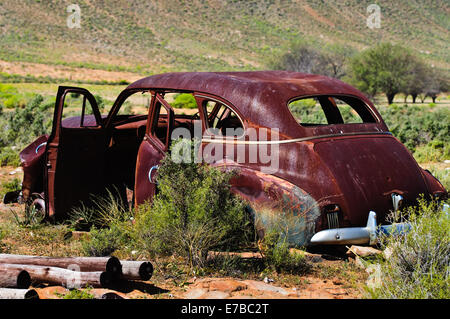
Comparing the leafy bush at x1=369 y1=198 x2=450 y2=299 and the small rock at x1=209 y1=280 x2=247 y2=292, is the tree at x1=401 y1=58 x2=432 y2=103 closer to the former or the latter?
the leafy bush at x1=369 y1=198 x2=450 y2=299

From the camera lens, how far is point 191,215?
15.0 ft

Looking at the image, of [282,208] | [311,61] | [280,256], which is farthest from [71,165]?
[311,61]

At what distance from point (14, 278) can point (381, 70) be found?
145ft

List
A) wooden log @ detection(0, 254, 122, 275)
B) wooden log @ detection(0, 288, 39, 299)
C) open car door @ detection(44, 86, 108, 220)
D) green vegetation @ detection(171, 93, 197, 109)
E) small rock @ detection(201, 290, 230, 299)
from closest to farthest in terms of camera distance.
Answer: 1. wooden log @ detection(0, 288, 39, 299)
2. small rock @ detection(201, 290, 230, 299)
3. wooden log @ detection(0, 254, 122, 275)
4. open car door @ detection(44, 86, 108, 220)
5. green vegetation @ detection(171, 93, 197, 109)

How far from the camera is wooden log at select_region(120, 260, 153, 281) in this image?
3965 mm

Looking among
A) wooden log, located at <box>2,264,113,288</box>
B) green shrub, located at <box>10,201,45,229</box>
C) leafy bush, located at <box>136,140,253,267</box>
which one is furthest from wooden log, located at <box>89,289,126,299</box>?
green shrub, located at <box>10,201,45,229</box>

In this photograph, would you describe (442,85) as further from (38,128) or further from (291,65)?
(38,128)

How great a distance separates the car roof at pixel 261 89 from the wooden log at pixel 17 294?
243 cm

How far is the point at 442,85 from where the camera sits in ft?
178

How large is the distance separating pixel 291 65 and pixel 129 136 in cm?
4805

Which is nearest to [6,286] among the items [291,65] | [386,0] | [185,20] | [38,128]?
[38,128]

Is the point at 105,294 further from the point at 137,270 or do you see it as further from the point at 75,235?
the point at 75,235

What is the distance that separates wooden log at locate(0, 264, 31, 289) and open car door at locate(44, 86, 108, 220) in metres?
2.09

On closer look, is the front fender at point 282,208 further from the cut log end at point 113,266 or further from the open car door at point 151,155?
the cut log end at point 113,266
